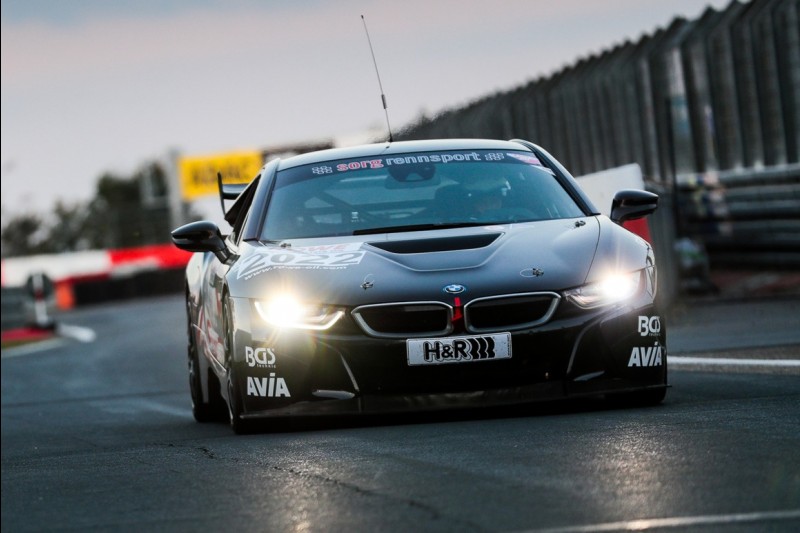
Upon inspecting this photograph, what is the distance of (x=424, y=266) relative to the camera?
7223mm

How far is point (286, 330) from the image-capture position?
721 cm

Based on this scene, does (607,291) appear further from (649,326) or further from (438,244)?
(438,244)

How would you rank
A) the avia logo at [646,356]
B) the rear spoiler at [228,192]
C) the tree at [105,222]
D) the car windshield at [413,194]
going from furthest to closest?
the tree at [105,222] < the rear spoiler at [228,192] < the car windshield at [413,194] < the avia logo at [646,356]

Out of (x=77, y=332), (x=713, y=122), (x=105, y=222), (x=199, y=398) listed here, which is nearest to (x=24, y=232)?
(x=105, y=222)

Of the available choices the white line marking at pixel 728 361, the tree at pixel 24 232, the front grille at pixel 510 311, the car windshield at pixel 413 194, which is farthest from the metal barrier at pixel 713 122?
the tree at pixel 24 232

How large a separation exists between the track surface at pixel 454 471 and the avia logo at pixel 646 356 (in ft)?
0.68

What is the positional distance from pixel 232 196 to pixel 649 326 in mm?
4303

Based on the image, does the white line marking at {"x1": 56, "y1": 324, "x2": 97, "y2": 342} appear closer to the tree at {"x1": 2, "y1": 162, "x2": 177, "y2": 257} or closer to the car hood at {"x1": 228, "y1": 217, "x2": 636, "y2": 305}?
the tree at {"x1": 2, "y1": 162, "x2": 177, "y2": 257}

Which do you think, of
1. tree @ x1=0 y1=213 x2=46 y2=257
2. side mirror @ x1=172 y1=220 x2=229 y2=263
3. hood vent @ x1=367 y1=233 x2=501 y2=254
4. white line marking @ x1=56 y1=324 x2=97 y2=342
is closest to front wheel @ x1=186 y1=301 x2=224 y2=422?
side mirror @ x1=172 y1=220 x2=229 y2=263

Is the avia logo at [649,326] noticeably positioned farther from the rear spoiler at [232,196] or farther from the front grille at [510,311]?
the rear spoiler at [232,196]

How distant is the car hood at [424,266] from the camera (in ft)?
A: 23.4

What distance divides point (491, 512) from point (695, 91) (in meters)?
17.0

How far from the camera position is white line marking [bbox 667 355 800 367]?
9.95 m

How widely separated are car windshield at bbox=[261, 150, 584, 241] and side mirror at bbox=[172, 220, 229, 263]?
0.24m
